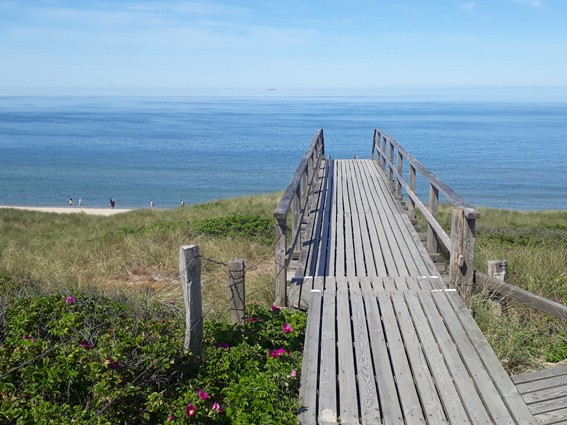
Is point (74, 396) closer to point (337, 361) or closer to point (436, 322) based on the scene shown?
point (337, 361)

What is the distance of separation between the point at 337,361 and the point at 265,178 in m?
47.1

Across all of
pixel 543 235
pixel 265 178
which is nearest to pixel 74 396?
pixel 543 235

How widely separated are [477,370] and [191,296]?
2.22m

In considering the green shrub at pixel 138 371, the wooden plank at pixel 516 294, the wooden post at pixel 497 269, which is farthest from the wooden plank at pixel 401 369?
the wooden post at pixel 497 269

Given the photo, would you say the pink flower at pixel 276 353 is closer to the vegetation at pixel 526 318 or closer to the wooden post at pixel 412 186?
the vegetation at pixel 526 318

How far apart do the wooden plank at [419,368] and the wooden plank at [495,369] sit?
0.44m

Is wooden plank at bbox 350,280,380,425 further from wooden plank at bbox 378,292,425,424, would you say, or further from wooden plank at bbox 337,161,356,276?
wooden plank at bbox 337,161,356,276

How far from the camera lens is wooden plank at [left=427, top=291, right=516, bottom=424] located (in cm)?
386

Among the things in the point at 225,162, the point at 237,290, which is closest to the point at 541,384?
the point at 237,290

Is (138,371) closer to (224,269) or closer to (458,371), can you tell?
(458,371)

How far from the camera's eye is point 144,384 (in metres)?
4.32

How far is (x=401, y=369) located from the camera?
446 centimetres

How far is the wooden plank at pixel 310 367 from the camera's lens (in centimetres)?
391

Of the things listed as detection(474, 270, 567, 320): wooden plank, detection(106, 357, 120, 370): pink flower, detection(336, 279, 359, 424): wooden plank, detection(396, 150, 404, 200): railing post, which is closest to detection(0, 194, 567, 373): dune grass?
detection(474, 270, 567, 320): wooden plank
